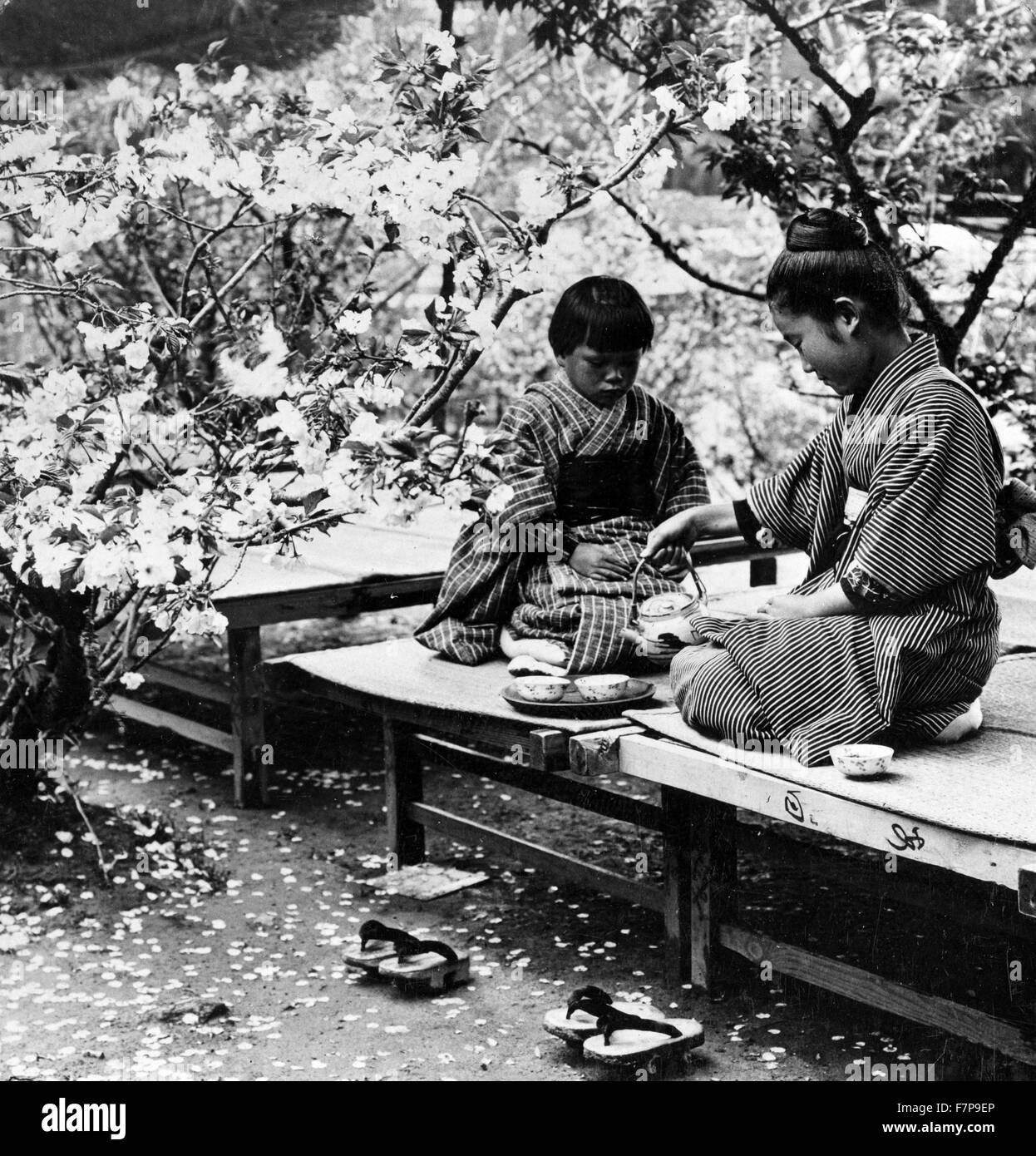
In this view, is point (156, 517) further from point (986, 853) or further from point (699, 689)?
point (986, 853)

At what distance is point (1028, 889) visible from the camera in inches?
104

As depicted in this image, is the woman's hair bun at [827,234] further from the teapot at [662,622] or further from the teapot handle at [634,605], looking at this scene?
the teapot handle at [634,605]

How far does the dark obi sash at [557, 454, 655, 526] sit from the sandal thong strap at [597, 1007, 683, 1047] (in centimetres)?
169

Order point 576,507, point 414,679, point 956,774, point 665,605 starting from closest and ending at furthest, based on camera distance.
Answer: point 956,774 < point 665,605 < point 414,679 < point 576,507

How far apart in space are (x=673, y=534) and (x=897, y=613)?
73cm

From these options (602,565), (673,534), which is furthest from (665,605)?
(673,534)

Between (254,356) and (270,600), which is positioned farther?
(270,600)

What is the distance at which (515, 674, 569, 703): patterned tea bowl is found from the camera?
3830mm

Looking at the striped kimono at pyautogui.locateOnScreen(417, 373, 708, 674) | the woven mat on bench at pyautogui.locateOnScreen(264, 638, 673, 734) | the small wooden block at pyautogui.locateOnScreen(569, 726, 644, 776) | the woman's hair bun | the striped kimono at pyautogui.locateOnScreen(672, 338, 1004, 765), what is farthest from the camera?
the striped kimono at pyautogui.locateOnScreen(417, 373, 708, 674)

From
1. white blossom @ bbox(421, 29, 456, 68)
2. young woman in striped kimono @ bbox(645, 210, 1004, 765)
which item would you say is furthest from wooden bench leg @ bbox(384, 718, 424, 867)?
white blossom @ bbox(421, 29, 456, 68)

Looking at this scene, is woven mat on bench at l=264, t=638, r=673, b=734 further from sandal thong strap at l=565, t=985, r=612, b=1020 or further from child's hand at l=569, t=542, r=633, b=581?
sandal thong strap at l=565, t=985, r=612, b=1020

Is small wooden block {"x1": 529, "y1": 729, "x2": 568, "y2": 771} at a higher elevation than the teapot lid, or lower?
lower

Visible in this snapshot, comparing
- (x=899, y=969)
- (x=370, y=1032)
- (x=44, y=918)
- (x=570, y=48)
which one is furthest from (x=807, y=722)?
(x=570, y=48)

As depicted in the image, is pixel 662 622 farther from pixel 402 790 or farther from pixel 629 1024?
pixel 629 1024
